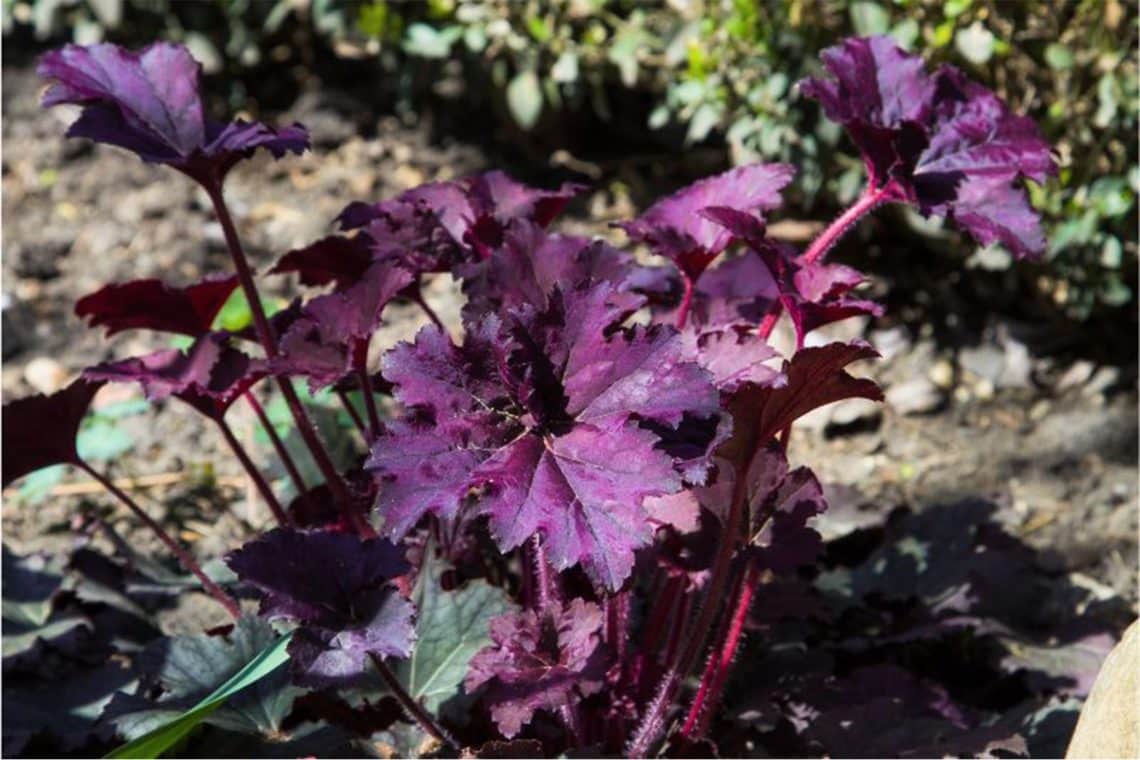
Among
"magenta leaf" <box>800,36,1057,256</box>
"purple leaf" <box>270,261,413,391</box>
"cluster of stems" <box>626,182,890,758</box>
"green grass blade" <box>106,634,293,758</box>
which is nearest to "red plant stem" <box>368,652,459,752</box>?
"green grass blade" <box>106,634,293,758</box>

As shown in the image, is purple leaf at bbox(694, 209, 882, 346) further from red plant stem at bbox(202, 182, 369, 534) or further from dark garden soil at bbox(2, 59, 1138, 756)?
dark garden soil at bbox(2, 59, 1138, 756)

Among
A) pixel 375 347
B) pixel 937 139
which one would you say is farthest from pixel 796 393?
pixel 375 347

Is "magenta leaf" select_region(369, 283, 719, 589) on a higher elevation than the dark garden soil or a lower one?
higher

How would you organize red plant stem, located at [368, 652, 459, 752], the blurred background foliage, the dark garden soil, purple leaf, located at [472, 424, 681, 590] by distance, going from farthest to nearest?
the blurred background foliage
the dark garden soil
red plant stem, located at [368, 652, 459, 752]
purple leaf, located at [472, 424, 681, 590]

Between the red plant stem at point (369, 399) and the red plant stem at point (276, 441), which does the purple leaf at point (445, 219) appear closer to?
the red plant stem at point (369, 399)

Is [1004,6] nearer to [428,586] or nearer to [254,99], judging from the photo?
[428,586]

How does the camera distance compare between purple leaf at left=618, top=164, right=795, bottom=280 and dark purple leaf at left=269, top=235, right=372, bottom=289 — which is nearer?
purple leaf at left=618, top=164, right=795, bottom=280

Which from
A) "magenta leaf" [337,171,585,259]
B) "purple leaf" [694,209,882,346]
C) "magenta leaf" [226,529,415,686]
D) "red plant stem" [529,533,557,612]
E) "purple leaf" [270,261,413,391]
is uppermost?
"magenta leaf" [337,171,585,259]
